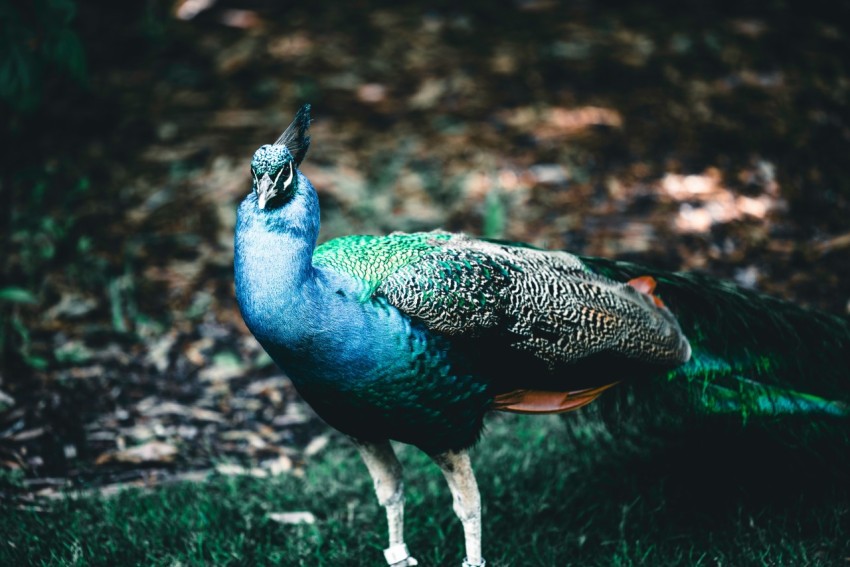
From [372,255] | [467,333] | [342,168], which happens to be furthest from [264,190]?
[342,168]

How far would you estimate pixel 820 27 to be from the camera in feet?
23.8

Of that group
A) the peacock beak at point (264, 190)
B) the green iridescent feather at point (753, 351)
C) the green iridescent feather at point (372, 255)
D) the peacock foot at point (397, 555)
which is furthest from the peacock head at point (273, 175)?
the peacock foot at point (397, 555)

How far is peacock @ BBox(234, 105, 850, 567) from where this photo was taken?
236 cm

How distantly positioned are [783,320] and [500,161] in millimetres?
3398

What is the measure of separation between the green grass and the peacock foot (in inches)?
6.6

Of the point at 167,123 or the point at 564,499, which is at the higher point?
the point at 167,123

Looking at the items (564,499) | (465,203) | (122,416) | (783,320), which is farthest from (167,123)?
(783,320)

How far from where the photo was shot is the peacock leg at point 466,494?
108 inches

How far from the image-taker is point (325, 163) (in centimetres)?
607

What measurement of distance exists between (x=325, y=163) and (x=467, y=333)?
3.80 meters

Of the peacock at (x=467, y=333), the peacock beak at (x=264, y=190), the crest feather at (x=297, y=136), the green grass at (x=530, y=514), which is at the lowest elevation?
the green grass at (x=530, y=514)

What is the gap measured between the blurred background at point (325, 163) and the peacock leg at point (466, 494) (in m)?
1.16

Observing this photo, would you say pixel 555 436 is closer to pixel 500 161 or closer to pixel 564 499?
pixel 564 499

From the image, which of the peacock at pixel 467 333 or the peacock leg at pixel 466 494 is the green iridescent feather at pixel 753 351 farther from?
the peacock leg at pixel 466 494
